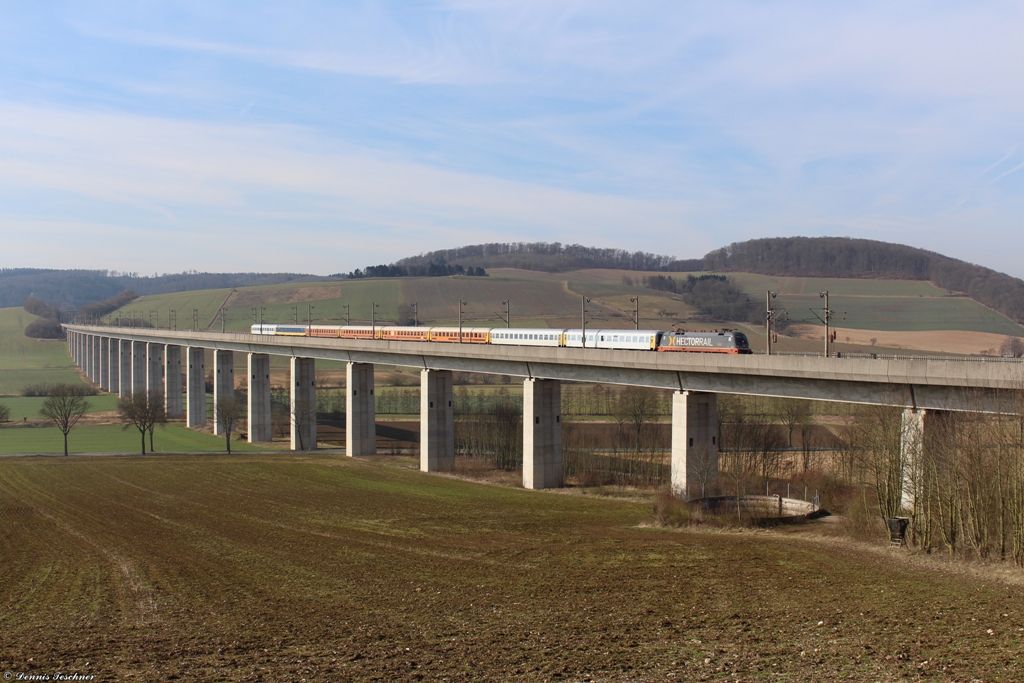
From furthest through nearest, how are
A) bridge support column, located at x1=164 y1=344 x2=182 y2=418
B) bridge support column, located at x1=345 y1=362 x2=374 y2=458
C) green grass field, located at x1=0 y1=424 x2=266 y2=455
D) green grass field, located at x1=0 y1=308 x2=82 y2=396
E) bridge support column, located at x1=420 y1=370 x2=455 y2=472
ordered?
green grass field, located at x1=0 y1=308 x2=82 y2=396
bridge support column, located at x1=164 y1=344 x2=182 y2=418
green grass field, located at x1=0 y1=424 x2=266 y2=455
bridge support column, located at x1=345 y1=362 x2=374 y2=458
bridge support column, located at x1=420 y1=370 x2=455 y2=472

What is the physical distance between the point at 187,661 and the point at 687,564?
627 inches

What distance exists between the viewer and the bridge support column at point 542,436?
170ft

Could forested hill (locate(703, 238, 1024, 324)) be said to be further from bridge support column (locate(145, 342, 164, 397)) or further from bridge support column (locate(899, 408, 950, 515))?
bridge support column (locate(145, 342, 164, 397))

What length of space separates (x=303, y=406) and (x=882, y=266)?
133m

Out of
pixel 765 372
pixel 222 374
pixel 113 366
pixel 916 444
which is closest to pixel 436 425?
pixel 765 372

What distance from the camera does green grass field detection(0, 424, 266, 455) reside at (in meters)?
72.4

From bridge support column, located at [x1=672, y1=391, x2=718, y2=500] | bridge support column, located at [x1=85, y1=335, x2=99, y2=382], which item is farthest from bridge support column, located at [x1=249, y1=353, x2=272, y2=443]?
bridge support column, located at [x1=85, y1=335, x2=99, y2=382]

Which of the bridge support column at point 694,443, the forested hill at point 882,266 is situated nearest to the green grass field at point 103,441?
the bridge support column at point 694,443

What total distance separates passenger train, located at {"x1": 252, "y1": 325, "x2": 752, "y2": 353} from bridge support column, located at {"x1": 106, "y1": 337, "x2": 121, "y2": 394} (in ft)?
262

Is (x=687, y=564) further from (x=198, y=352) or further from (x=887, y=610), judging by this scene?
(x=198, y=352)

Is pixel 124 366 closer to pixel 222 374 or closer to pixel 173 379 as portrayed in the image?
pixel 173 379

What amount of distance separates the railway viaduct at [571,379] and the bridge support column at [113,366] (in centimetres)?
5099

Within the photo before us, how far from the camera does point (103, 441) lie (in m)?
79.2

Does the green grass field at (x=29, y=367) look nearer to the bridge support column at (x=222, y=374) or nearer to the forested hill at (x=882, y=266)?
the bridge support column at (x=222, y=374)
